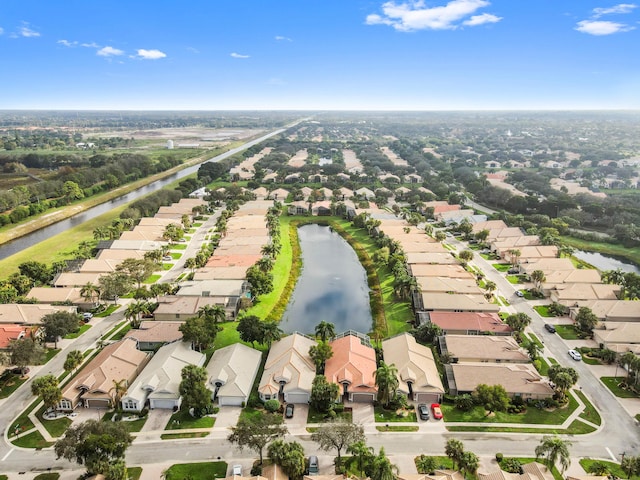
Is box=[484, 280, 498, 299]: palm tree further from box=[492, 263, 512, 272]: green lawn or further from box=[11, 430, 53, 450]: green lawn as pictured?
box=[11, 430, 53, 450]: green lawn

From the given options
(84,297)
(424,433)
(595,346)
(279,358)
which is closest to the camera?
(424,433)

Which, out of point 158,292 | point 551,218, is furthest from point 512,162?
point 158,292

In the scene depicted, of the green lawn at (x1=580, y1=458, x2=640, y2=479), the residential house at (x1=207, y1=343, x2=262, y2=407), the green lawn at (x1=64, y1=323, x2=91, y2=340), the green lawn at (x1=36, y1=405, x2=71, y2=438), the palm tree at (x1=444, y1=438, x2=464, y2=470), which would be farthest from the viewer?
the green lawn at (x1=64, y1=323, x2=91, y2=340)

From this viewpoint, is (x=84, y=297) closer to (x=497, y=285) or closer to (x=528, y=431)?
(x=528, y=431)

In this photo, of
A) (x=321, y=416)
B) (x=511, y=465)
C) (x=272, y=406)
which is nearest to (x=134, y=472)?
(x=272, y=406)

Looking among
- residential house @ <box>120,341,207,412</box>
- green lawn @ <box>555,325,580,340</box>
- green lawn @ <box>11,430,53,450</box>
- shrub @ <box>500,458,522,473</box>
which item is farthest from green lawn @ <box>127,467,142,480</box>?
green lawn @ <box>555,325,580,340</box>

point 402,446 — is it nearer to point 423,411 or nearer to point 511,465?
Result: point 423,411
